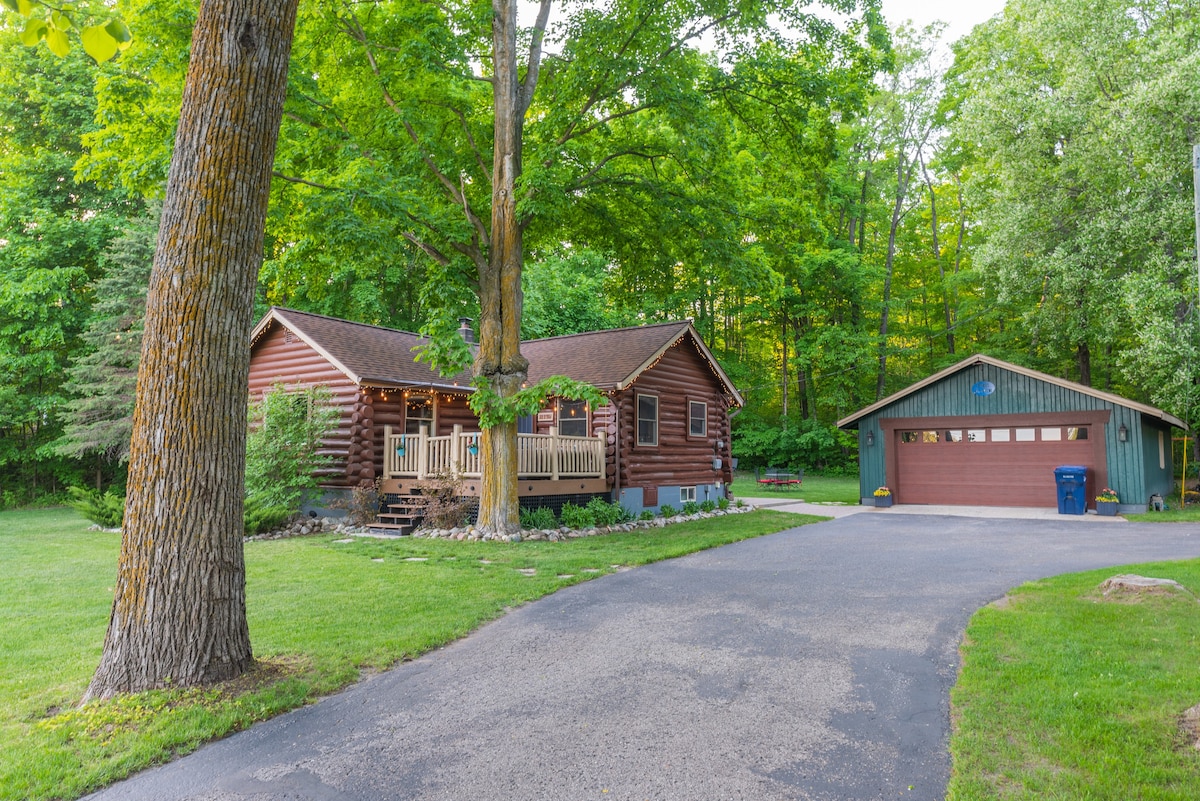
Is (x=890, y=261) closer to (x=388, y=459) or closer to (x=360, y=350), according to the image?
(x=360, y=350)

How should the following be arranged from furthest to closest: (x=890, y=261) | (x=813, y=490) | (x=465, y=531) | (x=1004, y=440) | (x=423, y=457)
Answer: (x=890, y=261)
(x=813, y=490)
(x=1004, y=440)
(x=423, y=457)
(x=465, y=531)

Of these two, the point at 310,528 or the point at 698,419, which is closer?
the point at 310,528

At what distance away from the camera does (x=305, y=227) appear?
11.9m

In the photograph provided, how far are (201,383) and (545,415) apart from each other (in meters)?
13.9

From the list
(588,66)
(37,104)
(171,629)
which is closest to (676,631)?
(171,629)

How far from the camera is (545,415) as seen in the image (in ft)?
60.9

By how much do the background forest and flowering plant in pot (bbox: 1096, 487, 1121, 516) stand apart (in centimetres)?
369

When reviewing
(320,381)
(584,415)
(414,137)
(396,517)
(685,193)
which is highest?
(414,137)

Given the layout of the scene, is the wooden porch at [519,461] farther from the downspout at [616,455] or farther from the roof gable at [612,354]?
the roof gable at [612,354]

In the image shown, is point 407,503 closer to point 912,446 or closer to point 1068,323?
point 912,446

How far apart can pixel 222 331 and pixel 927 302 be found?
39.5 m

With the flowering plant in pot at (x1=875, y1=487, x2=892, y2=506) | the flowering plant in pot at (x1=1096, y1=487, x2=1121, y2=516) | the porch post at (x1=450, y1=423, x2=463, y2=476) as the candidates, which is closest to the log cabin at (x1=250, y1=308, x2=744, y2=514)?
the porch post at (x1=450, y1=423, x2=463, y2=476)

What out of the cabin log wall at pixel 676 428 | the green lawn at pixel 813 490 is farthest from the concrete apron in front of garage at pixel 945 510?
the cabin log wall at pixel 676 428

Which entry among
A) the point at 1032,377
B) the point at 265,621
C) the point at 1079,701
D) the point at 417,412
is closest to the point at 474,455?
the point at 417,412
